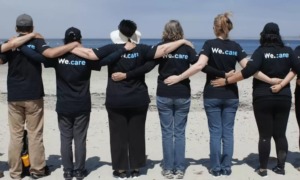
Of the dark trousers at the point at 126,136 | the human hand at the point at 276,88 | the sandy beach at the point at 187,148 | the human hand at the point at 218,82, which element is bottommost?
the sandy beach at the point at 187,148

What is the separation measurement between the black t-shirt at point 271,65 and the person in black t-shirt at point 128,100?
0.98 m

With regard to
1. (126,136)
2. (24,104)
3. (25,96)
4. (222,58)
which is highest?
(222,58)

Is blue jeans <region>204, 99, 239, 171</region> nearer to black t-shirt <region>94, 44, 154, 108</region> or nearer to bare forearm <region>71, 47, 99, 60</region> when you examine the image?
black t-shirt <region>94, 44, 154, 108</region>

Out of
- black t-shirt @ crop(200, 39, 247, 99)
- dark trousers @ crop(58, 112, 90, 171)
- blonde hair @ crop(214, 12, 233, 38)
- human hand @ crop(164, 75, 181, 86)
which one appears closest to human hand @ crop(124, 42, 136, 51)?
human hand @ crop(164, 75, 181, 86)

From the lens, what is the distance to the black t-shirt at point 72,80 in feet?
19.4

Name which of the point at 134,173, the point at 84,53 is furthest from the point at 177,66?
the point at 134,173

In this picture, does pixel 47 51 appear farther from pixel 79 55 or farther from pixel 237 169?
pixel 237 169

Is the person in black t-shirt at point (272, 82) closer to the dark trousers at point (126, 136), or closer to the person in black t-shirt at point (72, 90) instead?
the dark trousers at point (126, 136)

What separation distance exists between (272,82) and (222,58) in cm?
81

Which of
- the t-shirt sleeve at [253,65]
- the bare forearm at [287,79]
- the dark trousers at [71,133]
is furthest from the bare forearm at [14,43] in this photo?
the bare forearm at [287,79]

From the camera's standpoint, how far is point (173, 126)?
20.6 ft

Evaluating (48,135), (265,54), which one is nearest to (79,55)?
(265,54)

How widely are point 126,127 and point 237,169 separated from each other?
197cm

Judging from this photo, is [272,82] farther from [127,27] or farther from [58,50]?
[58,50]
